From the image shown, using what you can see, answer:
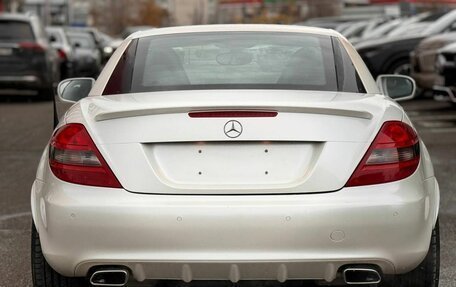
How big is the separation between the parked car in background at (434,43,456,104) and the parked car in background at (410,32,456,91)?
1710mm

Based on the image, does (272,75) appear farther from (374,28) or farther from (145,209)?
(374,28)

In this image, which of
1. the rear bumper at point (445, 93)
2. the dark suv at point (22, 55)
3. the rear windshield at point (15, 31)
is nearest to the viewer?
the rear bumper at point (445, 93)

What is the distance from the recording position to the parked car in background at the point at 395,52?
1759 centimetres

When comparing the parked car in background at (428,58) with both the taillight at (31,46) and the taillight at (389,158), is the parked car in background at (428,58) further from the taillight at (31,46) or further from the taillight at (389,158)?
the taillight at (389,158)

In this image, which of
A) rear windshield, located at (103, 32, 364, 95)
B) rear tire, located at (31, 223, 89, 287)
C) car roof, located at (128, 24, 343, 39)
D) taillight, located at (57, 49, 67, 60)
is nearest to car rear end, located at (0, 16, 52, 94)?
taillight, located at (57, 49, 67, 60)

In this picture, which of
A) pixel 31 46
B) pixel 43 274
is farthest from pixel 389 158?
pixel 31 46

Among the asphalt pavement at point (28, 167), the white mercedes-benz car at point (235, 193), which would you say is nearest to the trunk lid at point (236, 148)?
the white mercedes-benz car at point (235, 193)

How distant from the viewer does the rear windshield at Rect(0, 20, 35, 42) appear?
1875 cm

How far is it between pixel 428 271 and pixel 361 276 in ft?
1.55

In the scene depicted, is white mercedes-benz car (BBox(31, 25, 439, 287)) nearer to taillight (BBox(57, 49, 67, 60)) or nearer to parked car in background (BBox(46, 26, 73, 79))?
parked car in background (BBox(46, 26, 73, 79))

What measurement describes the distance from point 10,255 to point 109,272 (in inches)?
81.9

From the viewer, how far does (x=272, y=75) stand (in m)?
4.80

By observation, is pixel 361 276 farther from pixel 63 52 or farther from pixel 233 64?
pixel 63 52

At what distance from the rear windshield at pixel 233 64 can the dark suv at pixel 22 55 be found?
45.0ft
